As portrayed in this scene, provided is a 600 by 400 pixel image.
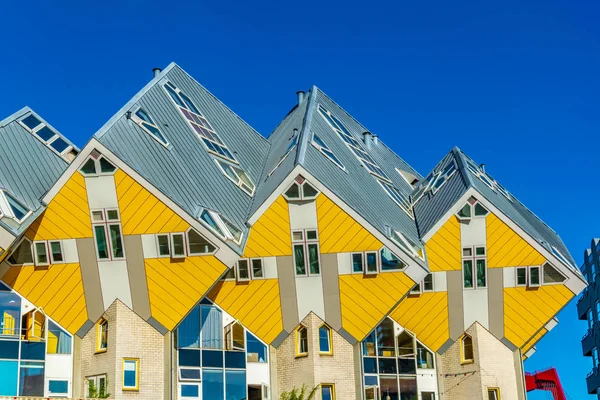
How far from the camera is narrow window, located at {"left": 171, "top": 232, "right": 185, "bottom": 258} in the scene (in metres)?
43.4

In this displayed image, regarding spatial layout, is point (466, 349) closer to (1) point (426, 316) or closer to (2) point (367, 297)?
(1) point (426, 316)

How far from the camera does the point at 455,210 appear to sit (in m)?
50.4

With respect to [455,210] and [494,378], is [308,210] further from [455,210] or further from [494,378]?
[494,378]

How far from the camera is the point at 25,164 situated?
46562mm

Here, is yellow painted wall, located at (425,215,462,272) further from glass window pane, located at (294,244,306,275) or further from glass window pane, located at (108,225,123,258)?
glass window pane, located at (108,225,123,258)

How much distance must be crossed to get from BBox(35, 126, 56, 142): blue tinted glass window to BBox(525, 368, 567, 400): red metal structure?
1818 inches

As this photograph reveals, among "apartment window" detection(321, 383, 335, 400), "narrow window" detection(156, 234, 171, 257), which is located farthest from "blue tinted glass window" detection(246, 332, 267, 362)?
"narrow window" detection(156, 234, 171, 257)

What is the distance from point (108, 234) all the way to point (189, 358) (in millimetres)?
7015

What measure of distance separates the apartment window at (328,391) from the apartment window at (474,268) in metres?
9.11

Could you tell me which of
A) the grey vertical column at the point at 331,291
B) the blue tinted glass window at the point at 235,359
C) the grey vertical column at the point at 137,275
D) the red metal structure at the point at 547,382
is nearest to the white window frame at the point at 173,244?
the grey vertical column at the point at 137,275

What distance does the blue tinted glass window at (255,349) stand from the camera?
1875 inches

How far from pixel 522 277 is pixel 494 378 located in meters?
5.40

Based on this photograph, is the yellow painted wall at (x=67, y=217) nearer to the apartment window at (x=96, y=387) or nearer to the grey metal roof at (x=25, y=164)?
the grey metal roof at (x=25, y=164)

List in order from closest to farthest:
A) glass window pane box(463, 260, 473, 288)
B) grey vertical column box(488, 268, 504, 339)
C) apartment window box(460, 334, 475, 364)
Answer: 1. grey vertical column box(488, 268, 504, 339)
2. glass window pane box(463, 260, 473, 288)
3. apartment window box(460, 334, 475, 364)
